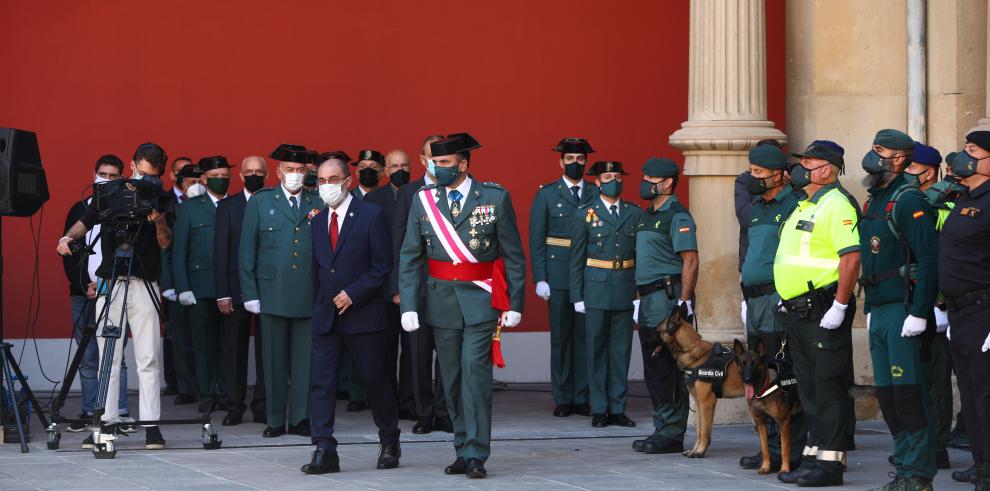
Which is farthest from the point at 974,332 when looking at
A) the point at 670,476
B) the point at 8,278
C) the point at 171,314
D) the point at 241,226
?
the point at 8,278

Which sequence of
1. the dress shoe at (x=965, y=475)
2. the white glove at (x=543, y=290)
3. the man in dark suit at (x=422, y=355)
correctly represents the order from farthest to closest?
the white glove at (x=543, y=290)
the man in dark suit at (x=422, y=355)
the dress shoe at (x=965, y=475)

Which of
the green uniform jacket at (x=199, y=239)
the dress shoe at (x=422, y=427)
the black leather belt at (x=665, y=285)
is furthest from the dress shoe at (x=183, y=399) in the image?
the black leather belt at (x=665, y=285)

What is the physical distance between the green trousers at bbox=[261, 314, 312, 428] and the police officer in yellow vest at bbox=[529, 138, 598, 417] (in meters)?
1.92

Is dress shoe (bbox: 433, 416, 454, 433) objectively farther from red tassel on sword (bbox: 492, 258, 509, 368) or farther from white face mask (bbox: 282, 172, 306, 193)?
red tassel on sword (bbox: 492, 258, 509, 368)

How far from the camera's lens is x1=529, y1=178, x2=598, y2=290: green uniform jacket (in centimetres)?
1245

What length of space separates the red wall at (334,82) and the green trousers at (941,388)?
16.3ft

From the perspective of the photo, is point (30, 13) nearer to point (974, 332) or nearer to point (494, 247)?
point (494, 247)

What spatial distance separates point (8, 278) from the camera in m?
13.7

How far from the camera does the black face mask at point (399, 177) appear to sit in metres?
12.4

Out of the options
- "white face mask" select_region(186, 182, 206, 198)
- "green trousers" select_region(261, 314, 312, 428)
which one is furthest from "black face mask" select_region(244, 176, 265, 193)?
"green trousers" select_region(261, 314, 312, 428)

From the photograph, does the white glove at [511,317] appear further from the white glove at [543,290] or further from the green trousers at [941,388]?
the white glove at [543,290]

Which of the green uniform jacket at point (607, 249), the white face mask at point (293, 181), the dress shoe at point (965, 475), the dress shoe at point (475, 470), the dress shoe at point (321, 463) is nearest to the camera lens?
the dress shoe at point (965, 475)

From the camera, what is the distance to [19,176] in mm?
10438

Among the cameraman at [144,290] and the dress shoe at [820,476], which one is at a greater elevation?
the cameraman at [144,290]
